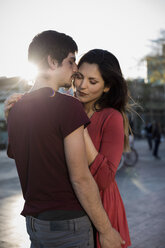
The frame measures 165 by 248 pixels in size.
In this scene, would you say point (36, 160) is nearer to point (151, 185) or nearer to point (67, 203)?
point (67, 203)

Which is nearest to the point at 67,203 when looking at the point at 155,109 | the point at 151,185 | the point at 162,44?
the point at 151,185

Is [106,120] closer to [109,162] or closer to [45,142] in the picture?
[109,162]

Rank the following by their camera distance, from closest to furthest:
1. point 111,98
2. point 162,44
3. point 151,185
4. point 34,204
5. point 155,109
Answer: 1. point 34,204
2. point 111,98
3. point 151,185
4. point 162,44
5. point 155,109

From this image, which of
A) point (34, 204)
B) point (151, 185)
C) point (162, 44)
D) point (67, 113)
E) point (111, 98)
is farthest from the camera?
point (162, 44)

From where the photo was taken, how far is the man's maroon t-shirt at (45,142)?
4.87ft

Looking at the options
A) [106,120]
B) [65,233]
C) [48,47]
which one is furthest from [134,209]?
[48,47]

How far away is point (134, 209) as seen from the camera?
6.10 m

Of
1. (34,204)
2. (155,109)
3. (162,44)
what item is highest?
(34,204)

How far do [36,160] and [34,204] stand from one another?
221 mm

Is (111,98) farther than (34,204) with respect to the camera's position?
Yes

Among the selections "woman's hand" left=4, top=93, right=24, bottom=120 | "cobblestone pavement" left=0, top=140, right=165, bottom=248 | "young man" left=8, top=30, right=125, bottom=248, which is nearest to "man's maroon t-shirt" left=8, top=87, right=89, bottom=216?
"young man" left=8, top=30, right=125, bottom=248

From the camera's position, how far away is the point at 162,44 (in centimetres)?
3231

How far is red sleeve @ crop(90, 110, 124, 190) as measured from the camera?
1.65 metres

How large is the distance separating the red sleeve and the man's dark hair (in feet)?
1.47
